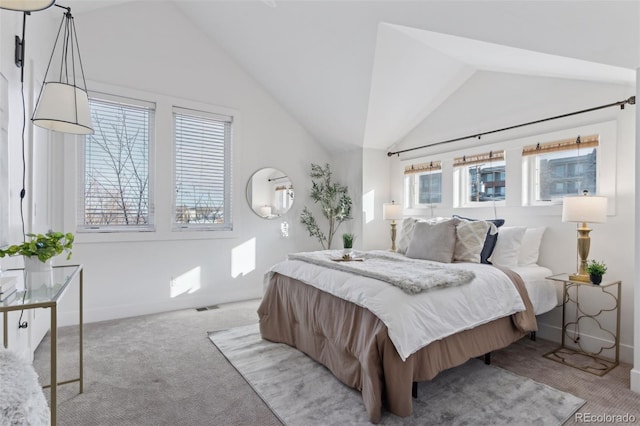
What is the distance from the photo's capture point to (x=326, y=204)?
200 inches

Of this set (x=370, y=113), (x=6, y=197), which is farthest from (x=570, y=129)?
(x=6, y=197)

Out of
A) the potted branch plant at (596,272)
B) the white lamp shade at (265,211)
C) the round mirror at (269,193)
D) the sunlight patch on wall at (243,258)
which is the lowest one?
the sunlight patch on wall at (243,258)

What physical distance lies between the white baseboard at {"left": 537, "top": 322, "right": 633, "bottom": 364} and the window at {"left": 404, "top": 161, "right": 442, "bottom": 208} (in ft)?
5.79

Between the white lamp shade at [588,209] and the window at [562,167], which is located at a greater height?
the window at [562,167]

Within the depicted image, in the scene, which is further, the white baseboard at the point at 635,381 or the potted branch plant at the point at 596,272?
the potted branch plant at the point at 596,272

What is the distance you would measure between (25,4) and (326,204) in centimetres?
392

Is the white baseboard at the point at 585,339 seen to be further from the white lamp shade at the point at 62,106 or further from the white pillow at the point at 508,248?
the white lamp shade at the point at 62,106

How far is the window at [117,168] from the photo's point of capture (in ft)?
12.0

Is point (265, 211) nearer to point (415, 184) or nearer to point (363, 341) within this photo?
point (415, 184)

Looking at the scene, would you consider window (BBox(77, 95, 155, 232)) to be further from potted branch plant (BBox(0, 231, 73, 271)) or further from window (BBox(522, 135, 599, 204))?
window (BBox(522, 135, 599, 204))

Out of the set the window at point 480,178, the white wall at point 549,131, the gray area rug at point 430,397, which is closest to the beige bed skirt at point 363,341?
the gray area rug at point 430,397

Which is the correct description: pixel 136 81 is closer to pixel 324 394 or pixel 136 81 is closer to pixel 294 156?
pixel 294 156

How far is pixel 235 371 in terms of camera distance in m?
2.46

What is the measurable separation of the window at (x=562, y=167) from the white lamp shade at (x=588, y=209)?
48 centimetres
